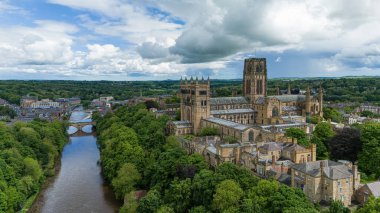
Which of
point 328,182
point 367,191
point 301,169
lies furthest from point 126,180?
point 367,191

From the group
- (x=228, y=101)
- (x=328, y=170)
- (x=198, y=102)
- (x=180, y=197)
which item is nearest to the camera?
(x=328, y=170)

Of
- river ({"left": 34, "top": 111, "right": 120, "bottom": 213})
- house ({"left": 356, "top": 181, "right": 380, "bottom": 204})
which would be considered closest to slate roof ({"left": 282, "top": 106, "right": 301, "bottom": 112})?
river ({"left": 34, "top": 111, "right": 120, "bottom": 213})

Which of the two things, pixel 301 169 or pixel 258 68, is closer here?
pixel 301 169

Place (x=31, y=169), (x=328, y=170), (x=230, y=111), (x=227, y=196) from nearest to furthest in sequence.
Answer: (x=227, y=196), (x=328, y=170), (x=31, y=169), (x=230, y=111)

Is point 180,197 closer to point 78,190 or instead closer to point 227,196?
point 227,196

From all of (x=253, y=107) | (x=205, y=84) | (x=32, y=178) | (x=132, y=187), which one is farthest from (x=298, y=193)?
(x=253, y=107)

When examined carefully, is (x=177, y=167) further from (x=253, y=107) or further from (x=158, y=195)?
(x=253, y=107)

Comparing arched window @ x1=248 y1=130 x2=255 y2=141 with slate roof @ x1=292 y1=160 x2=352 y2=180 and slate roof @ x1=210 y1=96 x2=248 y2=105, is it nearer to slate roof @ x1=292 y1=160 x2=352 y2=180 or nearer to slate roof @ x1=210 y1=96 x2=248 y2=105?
slate roof @ x1=210 y1=96 x2=248 y2=105
